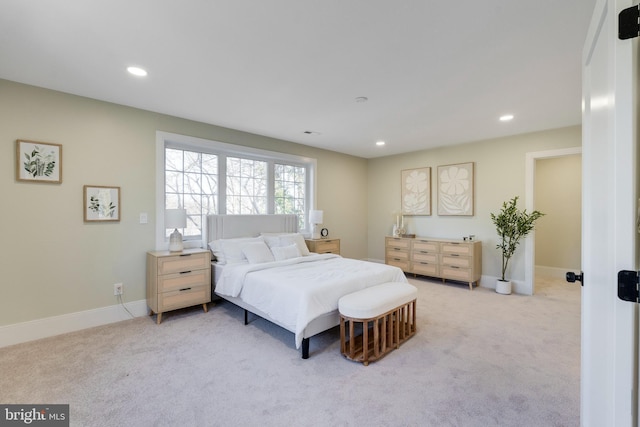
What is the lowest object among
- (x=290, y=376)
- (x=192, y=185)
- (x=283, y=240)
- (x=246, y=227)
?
(x=290, y=376)

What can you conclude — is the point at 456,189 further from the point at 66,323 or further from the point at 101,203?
the point at 66,323

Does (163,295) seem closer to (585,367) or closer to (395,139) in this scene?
(585,367)

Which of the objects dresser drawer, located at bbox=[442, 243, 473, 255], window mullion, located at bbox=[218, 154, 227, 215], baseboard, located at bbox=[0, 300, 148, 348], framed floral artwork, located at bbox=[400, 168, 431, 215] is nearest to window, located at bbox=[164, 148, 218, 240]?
window mullion, located at bbox=[218, 154, 227, 215]

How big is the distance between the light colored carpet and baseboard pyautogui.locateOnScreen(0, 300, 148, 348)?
0.11 m

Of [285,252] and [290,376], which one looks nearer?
[290,376]

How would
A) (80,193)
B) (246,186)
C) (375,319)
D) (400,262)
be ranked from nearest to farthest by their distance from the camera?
(375,319), (80,193), (246,186), (400,262)

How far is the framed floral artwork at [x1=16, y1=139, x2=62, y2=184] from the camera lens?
8.81 ft

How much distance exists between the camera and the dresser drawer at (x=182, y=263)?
10.4 feet

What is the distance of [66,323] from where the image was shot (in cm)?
290

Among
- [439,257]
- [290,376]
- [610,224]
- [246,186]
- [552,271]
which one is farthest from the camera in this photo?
[552,271]

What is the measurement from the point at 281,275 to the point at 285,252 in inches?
37.5

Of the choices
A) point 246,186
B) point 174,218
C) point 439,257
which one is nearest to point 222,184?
point 246,186

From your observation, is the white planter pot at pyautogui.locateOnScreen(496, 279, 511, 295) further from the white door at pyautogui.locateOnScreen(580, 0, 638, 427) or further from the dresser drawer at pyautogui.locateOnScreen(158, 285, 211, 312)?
the dresser drawer at pyautogui.locateOnScreen(158, 285, 211, 312)

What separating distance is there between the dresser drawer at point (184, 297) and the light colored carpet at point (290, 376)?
0.73 feet
